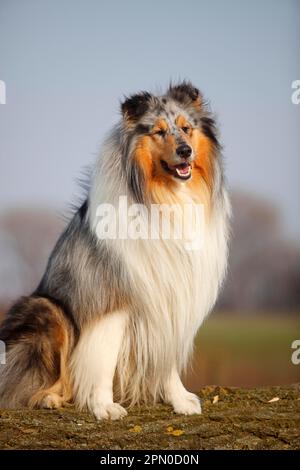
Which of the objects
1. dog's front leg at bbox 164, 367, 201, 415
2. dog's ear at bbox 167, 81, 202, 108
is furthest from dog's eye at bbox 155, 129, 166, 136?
dog's front leg at bbox 164, 367, 201, 415

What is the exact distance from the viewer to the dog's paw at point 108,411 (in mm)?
4766

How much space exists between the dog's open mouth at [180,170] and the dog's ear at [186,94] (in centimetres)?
46

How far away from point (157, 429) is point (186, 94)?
215cm

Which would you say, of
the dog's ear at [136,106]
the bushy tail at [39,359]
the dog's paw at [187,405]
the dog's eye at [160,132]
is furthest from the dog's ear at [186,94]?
the dog's paw at [187,405]

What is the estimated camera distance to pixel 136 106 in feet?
16.2

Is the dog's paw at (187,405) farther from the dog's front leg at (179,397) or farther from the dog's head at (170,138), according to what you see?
the dog's head at (170,138)

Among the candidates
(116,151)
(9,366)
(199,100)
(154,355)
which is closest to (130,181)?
(116,151)

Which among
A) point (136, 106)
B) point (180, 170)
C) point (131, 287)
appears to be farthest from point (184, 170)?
point (131, 287)

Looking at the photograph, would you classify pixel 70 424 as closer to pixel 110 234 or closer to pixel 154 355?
pixel 154 355

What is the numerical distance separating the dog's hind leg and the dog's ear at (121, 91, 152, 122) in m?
1.27

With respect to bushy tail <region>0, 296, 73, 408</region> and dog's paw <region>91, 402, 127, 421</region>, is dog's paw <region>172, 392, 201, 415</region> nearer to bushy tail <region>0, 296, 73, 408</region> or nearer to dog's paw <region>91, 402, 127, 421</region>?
dog's paw <region>91, 402, 127, 421</region>
